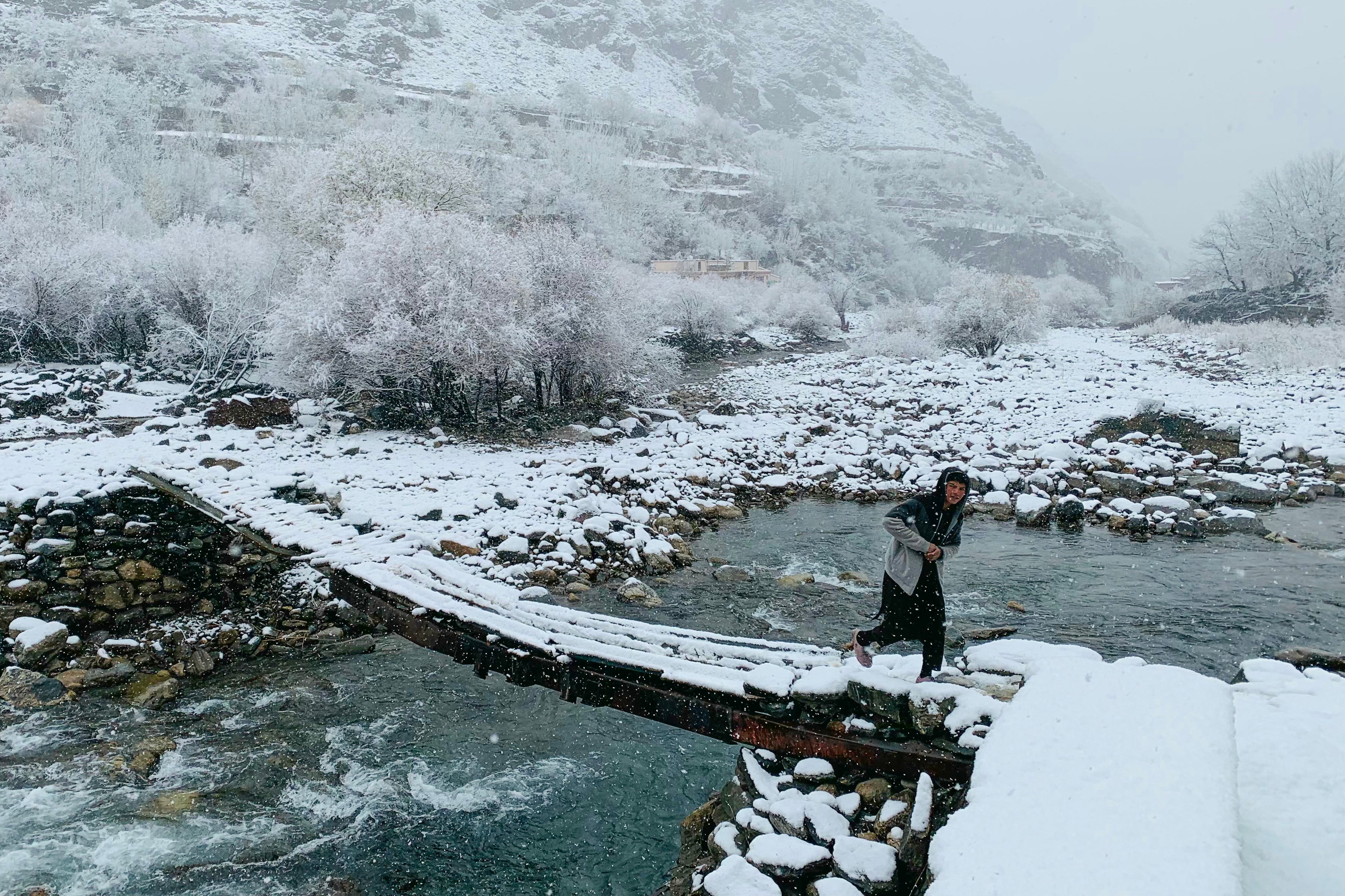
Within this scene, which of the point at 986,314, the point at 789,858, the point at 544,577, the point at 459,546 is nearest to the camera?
the point at 789,858

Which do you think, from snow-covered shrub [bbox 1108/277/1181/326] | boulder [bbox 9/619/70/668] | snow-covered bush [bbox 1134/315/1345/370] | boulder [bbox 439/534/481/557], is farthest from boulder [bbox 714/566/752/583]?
snow-covered shrub [bbox 1108/277/1181/326]

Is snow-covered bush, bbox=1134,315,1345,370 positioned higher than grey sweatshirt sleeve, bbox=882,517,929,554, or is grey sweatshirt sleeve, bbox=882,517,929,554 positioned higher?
snow-covered bush, bbox=1134,315,1345,370

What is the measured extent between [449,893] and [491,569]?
532 centimetres

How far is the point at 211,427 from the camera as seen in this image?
14781 mm

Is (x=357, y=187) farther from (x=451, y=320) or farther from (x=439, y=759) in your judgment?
(x=439, y=759)

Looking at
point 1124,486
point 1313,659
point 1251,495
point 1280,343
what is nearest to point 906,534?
point 1313,659

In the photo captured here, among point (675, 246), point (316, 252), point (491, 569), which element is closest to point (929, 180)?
point (675, 246)

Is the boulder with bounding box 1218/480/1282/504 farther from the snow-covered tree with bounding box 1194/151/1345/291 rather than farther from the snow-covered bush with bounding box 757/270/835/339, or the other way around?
the snow-covered tree with bounding box 1194/151/1345/291

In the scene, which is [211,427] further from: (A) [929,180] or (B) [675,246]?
(A) [929,180]

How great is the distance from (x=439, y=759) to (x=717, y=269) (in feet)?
177

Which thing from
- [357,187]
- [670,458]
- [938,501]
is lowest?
[670,458]

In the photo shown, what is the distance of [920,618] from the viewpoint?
524 centimetres

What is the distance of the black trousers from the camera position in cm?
518

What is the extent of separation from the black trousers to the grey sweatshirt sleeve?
0.60ft
